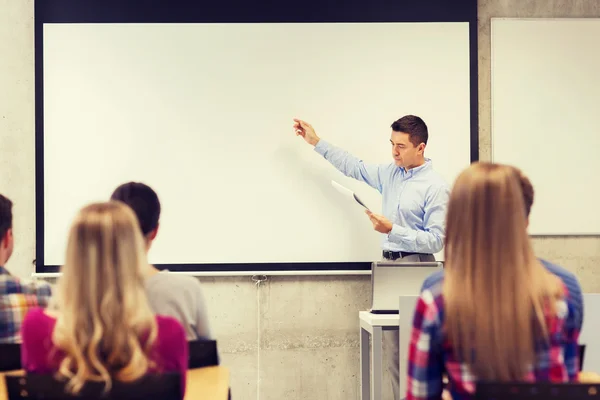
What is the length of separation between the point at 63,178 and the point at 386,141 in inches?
81.0

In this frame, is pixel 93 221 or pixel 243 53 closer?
pixel 93 221

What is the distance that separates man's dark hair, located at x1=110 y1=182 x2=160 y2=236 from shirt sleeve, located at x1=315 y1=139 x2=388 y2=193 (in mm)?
2219

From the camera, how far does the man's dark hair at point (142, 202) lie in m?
2.19

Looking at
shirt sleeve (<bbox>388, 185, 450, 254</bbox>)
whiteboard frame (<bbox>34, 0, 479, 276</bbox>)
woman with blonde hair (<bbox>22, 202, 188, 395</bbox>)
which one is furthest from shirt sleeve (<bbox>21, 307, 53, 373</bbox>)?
whiteboard frame (<bbox>34, 0, 479, 276</bbox>)

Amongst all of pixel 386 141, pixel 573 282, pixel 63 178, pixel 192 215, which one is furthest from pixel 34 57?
pixel 573 282

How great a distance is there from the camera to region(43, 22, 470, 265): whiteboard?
4.41 metres

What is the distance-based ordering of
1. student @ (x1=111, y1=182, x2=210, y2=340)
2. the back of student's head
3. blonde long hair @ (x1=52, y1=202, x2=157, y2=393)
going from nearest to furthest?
1. blonde long hair @ (x1=52, y1=202, x2=157, y2=393)
2. the back of student's head
3. student @ (x1=111, y1=182, x2=210, y2=340)

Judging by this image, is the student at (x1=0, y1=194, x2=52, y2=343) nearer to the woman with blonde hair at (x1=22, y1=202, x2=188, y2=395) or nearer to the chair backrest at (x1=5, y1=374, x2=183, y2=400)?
the woman with blonde hair at (x1=22, y1=202, x2=188, y2=395)

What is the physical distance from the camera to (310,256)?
175 inches

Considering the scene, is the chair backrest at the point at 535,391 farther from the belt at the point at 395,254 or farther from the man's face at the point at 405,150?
the man's face at the point at 405,150

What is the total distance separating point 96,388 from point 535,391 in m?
0.92

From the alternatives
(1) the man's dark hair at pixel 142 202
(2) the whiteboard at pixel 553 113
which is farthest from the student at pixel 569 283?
(2) the whiteboard at pixel 553 113

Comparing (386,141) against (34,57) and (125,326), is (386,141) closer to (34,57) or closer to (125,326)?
(34,57)

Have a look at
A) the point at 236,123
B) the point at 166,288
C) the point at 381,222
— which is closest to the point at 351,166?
the point at 381,222
